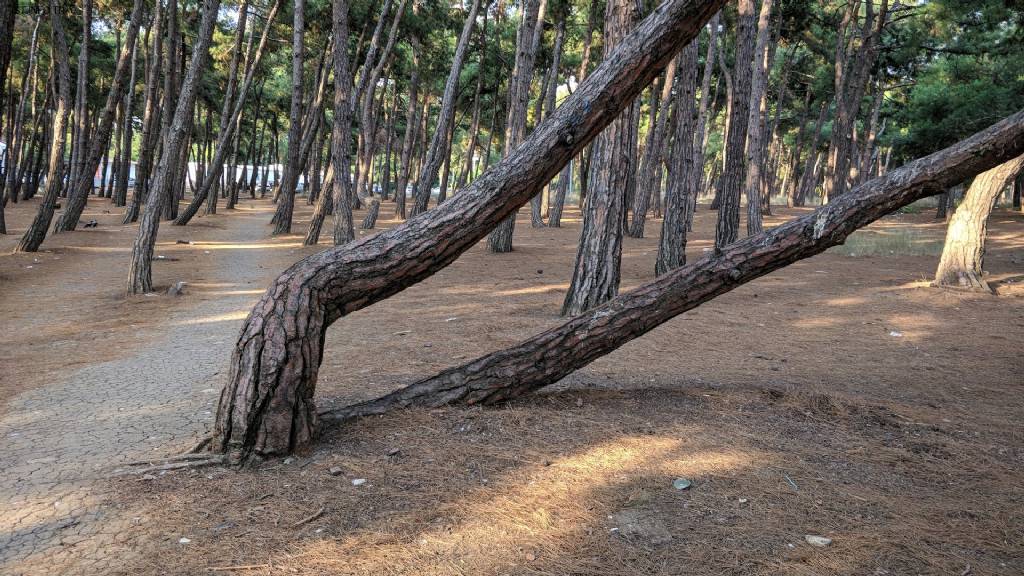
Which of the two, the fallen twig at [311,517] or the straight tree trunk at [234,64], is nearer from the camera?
the fallen twig at [311,517]

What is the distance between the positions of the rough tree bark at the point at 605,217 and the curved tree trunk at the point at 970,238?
617cm

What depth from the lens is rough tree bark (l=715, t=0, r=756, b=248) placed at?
12.0m

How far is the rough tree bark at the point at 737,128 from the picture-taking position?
12.0 meters

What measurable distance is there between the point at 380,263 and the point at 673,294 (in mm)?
1939

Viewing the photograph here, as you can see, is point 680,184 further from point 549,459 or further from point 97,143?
point 97,143

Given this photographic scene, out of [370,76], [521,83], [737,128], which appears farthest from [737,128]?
[370,76]

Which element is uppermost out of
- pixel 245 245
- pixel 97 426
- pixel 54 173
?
pixel 54 173

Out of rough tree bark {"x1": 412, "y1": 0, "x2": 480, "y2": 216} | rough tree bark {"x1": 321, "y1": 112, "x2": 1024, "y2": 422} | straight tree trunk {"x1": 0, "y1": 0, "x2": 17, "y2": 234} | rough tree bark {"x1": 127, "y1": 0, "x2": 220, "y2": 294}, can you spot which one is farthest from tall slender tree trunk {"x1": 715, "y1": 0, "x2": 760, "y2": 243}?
straight tree trunk {"x1": 0, "y1": 0, "x2": 17, "y2": 234}

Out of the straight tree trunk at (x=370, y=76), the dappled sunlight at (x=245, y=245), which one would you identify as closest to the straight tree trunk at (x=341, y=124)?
the straight tree trunk at (x=370, y=76)

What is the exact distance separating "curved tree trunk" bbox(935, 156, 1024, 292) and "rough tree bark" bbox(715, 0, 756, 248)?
3.41 meters

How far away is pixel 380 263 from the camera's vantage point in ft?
12.9

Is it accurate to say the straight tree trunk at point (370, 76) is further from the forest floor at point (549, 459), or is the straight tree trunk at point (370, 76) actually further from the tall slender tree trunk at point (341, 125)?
the forest floor at point (549, 459)

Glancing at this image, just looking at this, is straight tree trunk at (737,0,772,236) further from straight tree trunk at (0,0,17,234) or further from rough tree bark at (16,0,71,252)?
rough tree bark at (16,0,71,252)

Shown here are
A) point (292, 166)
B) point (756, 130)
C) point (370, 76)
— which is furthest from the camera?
point (370, 76)
